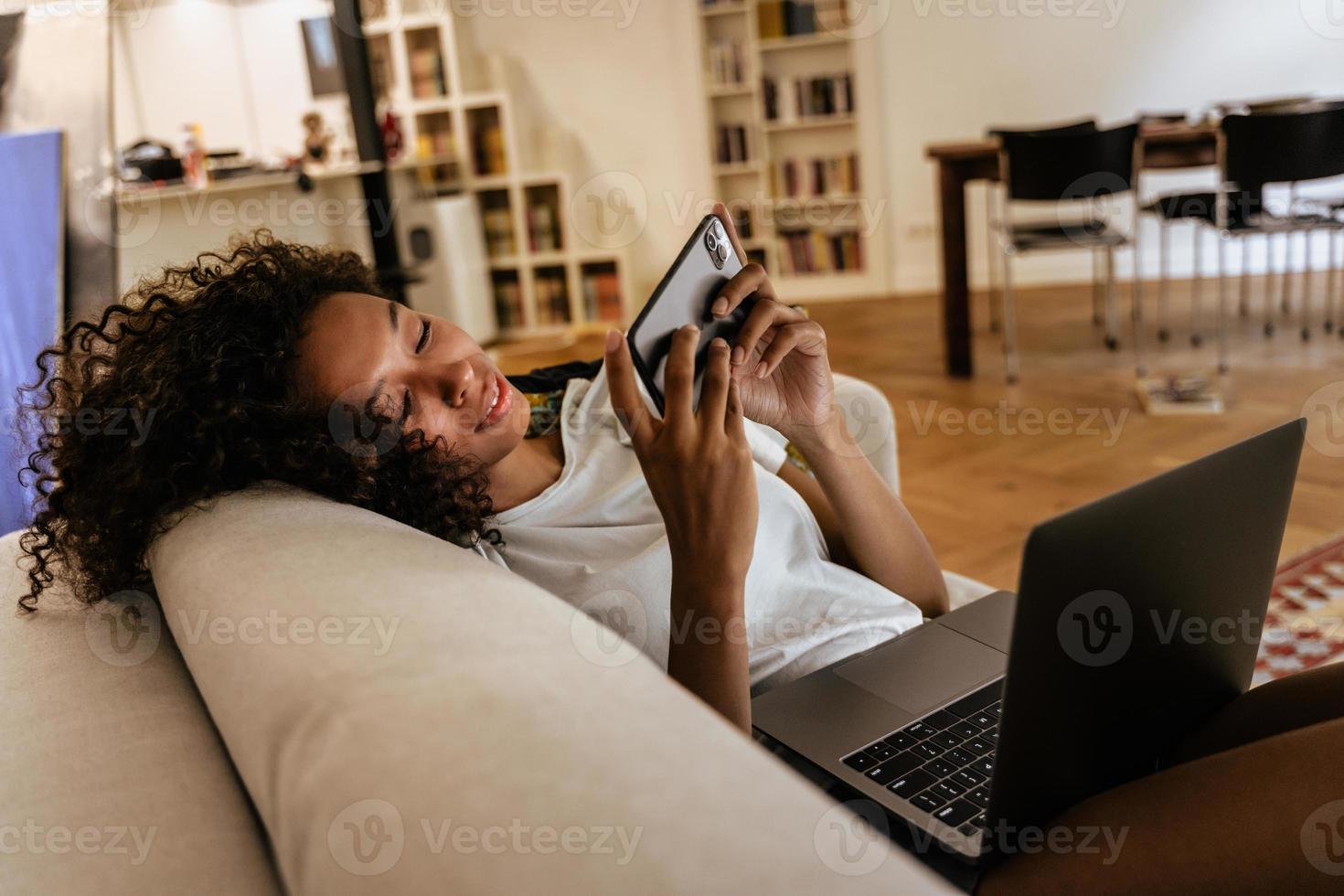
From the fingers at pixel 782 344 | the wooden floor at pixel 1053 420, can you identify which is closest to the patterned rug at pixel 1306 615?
the wooden floor at pixel 1053 420

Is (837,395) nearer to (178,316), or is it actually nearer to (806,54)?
(178,316)

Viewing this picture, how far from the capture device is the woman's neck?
1161mm

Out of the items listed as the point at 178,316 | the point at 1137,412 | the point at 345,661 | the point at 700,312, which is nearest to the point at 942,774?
the point at 700,312

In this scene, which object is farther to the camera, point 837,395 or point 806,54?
point 806,54

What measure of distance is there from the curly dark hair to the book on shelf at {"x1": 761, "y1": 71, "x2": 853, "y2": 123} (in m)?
5.01

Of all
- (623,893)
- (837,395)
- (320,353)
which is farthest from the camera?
(837,395)

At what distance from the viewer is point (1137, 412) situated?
137 inches

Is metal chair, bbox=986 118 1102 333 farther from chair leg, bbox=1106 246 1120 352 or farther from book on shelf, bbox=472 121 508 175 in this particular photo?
book on shelf, bbox=472 121 508 175

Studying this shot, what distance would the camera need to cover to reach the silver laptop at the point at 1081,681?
65cm

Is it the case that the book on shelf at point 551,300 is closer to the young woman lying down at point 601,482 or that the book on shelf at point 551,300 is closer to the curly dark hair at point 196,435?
the young woman lying down at point 601,482

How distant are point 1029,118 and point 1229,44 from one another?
37.6 inches

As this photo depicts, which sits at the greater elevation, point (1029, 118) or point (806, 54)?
point (806, 54)

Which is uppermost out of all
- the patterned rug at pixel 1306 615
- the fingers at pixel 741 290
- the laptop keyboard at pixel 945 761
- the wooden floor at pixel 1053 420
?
the fingers at pixel 741 290

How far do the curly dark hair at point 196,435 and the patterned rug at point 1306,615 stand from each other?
1.52 m
